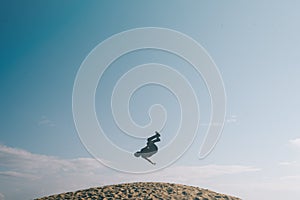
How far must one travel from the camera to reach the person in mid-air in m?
35.2

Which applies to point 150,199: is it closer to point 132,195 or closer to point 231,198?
point 132,195

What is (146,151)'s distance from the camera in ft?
116

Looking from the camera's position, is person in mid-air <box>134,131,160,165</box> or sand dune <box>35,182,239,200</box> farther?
sand dune <box>35,182,239,200</box>

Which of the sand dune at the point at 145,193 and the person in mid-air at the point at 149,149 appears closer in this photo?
the person in mid-air at the point at 149,149

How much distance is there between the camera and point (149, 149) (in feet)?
116

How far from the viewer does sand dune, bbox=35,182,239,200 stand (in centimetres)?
4269

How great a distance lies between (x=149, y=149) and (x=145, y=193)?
35.4 ft

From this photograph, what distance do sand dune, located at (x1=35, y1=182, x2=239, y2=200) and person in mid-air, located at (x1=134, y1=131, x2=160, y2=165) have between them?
8.59 meters

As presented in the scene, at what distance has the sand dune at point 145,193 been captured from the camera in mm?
42688

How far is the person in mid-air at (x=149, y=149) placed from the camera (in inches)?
1384

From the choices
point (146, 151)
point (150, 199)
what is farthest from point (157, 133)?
point (150, 199)

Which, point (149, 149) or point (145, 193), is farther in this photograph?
point (145, 193)

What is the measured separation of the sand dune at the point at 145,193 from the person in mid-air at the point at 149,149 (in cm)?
859

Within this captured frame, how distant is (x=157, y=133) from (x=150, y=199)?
9.78 m
